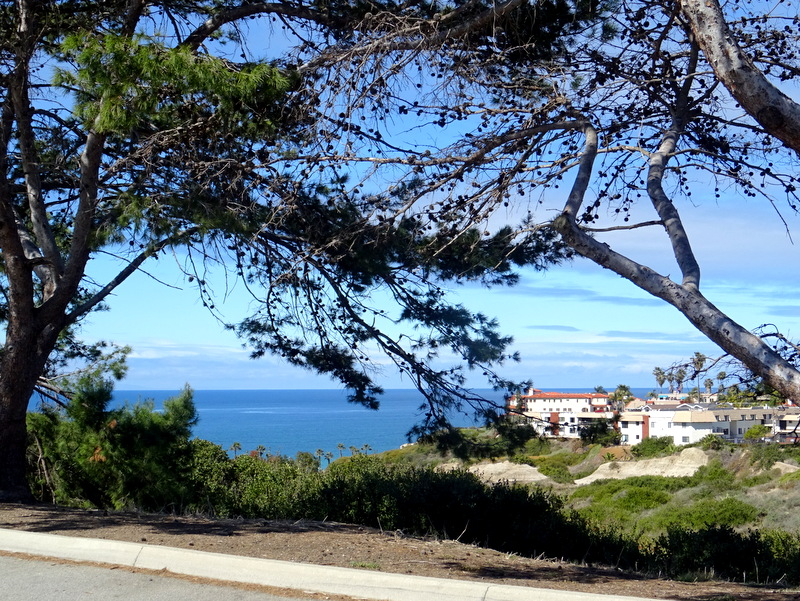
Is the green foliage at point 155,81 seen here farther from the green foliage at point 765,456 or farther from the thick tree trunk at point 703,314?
the green foliage at point 765,456

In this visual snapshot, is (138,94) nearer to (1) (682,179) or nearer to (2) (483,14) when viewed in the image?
(2) (483,14)

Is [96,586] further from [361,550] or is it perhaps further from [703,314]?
[703,314]

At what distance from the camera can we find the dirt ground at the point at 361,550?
610cm

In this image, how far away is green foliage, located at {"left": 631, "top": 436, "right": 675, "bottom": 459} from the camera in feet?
145

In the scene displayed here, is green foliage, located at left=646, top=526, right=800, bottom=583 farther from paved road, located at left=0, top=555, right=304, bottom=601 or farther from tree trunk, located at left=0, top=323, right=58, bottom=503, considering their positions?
tree trunk, located at left=0, top=323, right=58, bottom=503

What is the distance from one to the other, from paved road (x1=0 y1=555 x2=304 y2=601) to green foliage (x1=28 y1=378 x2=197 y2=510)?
4532mm

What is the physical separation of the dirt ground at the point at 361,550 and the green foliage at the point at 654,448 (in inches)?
1529

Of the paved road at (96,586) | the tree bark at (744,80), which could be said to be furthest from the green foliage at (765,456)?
the paved road at (96,586)

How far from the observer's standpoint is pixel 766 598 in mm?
6012

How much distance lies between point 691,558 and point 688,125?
231 inches

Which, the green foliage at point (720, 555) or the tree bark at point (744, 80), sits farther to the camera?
the green foliage at point (720, 555)

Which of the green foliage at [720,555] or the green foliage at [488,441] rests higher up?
the green foliage at [488,441]

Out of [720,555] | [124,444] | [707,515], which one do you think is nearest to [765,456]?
[707,515]

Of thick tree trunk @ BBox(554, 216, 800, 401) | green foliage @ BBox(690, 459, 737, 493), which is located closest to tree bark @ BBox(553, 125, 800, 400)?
thick tree trunk @ BBox(554, 216, 800, 401)
